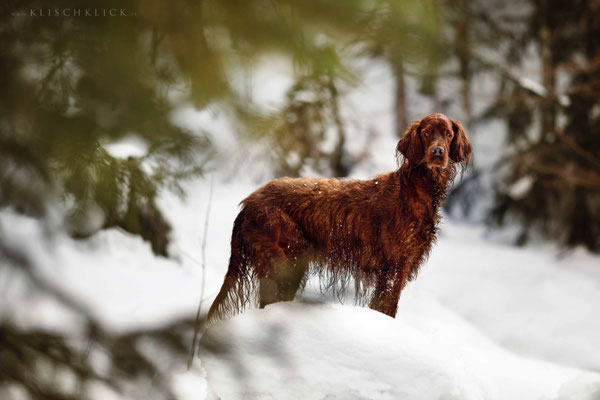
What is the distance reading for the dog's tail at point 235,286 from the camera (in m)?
2.11

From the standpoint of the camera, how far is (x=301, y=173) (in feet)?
9.62

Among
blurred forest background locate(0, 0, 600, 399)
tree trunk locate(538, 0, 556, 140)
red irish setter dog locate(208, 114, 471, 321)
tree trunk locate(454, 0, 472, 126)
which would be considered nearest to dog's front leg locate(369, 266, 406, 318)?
red irish setter dog locate(208, 114, 471, 321)

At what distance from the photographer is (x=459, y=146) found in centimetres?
205

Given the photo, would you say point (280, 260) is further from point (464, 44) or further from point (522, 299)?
point (464, 44)

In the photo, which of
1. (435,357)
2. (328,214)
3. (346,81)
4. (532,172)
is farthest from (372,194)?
(532,172)

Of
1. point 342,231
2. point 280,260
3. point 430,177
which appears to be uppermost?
point 430,177

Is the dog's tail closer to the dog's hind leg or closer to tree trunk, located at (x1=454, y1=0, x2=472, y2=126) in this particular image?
the dog's hind leg

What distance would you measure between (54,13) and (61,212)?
0.71 m

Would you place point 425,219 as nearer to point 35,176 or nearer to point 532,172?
point 35,176

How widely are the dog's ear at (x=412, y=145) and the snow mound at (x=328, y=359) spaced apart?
70cm

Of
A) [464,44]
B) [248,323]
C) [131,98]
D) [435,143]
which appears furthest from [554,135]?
[131,98]

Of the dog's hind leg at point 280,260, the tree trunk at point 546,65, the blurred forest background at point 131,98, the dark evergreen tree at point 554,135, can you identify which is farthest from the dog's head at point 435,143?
the tree trunk at point 546,65

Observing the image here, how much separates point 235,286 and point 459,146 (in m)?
1.13

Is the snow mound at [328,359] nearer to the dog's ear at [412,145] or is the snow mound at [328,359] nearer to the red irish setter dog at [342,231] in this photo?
the red irish setter dog at [342,231]
